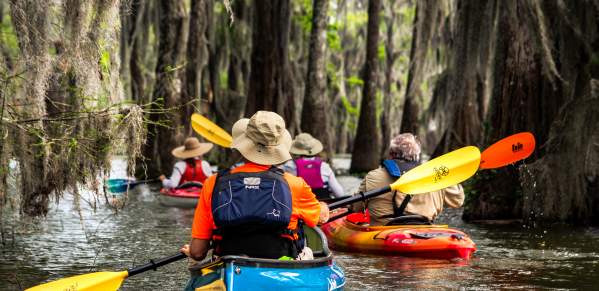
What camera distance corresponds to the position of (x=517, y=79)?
1170 cm

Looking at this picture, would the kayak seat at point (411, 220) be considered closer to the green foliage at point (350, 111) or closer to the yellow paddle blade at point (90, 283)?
the yellow paddle blade at point (90, 283)

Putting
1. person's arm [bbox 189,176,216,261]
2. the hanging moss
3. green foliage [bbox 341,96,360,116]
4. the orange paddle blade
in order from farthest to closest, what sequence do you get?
green foliage [bbox 341,96,360,116] < the orange paddle blade < the hanging moss < person's arm [bbox 189,176,216,261]

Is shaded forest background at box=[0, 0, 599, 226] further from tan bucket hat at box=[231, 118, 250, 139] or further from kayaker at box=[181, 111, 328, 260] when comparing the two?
kayaker at box=[181, 111, 328, 260]

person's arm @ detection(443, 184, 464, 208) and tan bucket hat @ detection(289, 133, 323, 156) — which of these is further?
tan bucket hat @ detection(289, 133, 323, 156)

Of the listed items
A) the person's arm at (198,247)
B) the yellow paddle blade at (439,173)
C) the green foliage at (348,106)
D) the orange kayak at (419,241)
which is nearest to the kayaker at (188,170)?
the orange kayak at (419,241)

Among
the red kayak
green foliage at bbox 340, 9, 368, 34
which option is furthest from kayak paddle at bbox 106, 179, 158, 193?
green foliage at bbox 340, 9, 368, 34

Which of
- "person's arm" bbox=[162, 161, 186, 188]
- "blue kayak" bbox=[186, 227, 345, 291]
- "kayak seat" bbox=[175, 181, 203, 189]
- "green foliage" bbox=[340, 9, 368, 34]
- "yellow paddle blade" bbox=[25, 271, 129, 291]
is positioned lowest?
"yellow paddle blade" bbox=[25, 271, 129, 291]

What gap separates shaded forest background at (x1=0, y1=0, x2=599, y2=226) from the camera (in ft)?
22.9

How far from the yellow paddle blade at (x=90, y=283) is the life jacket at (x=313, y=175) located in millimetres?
5973

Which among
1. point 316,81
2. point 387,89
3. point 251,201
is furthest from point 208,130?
point 387,89

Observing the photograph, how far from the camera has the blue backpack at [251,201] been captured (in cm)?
527

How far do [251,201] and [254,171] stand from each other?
207 millimetres

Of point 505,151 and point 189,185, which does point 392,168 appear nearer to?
point 505,151

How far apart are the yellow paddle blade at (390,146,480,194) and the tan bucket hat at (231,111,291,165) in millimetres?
2220
